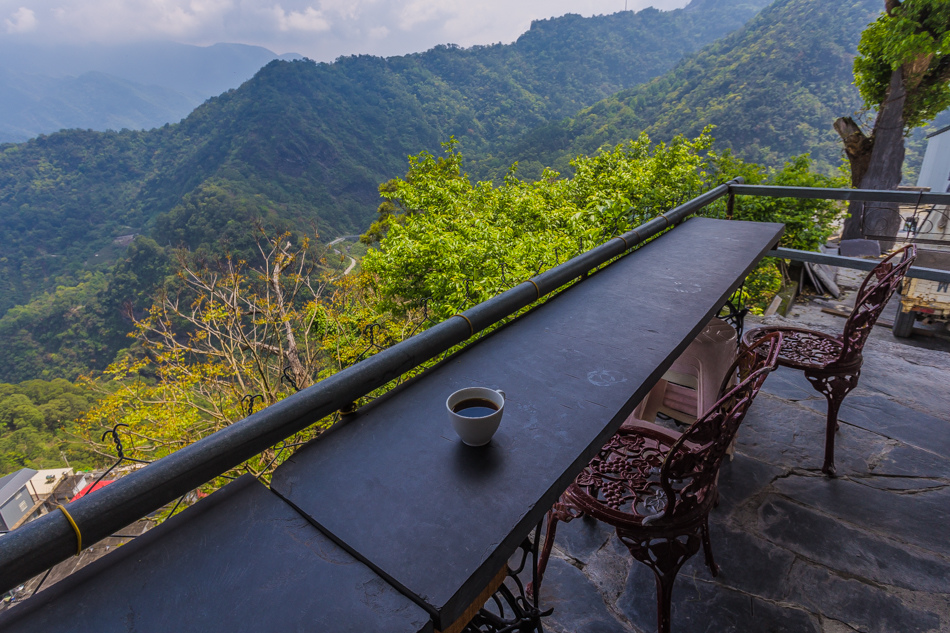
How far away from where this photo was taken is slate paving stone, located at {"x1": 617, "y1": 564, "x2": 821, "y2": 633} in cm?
134

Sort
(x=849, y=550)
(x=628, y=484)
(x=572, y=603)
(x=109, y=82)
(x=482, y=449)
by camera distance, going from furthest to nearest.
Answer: (x=109, y=82) → (x=849, y=550) → (x=572, y=603) → (x=628, y=484) → (x=482, y=449)

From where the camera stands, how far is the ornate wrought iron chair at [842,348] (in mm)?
1613

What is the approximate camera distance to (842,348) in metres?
1.74

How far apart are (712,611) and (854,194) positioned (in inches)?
99.6

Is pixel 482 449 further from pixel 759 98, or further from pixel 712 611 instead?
pixel 759 98

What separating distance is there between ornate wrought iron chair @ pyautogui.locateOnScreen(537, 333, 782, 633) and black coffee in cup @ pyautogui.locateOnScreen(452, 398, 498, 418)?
40 cm

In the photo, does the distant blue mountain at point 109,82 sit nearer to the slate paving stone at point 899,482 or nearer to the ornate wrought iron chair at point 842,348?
the ornate wrought iron chair at point 842,348

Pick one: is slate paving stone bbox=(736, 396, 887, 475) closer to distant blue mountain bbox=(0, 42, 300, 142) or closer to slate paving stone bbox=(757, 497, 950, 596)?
slate paving stone bbox=(757, 497, 950, 596)

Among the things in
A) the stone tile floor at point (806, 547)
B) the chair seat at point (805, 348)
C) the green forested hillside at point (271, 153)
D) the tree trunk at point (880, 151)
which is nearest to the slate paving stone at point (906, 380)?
the stone tile floor at point (806, 547)

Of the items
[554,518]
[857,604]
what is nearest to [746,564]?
[857,604]

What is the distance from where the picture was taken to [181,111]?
527 ft

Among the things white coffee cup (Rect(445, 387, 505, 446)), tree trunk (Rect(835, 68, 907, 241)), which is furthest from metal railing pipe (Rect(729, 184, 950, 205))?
tree trunk (Rect(835, 68, 907, 241))

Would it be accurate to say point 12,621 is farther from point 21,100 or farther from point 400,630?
point 21,100

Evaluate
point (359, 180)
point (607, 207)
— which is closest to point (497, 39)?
point (359, 180)
